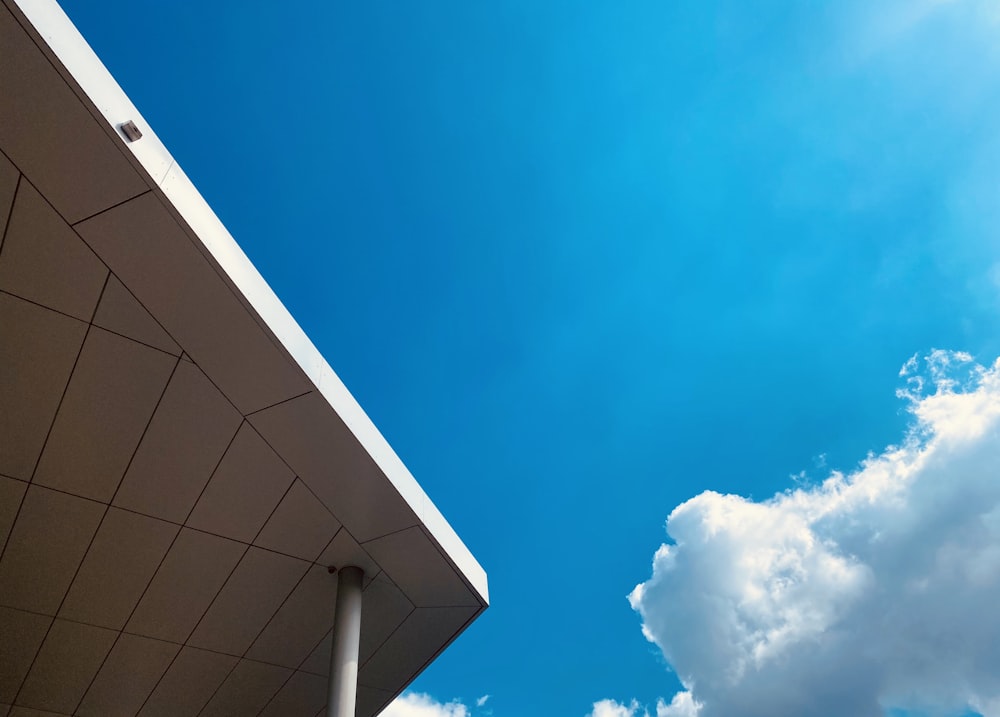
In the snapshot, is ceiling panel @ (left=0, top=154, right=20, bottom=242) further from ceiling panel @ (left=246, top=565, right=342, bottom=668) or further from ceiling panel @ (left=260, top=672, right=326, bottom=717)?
ceiling panel @ (left=260, top=672, right=326, bottom=717)

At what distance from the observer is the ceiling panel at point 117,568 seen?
9276mm

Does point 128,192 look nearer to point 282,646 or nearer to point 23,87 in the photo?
point 23,87

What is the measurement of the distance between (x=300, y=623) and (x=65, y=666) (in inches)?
159

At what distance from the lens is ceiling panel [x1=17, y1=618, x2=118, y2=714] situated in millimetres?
10742

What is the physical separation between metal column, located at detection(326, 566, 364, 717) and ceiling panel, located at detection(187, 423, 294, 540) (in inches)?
62.8

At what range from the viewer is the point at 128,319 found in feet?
24.3

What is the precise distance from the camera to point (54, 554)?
9516 millimetres

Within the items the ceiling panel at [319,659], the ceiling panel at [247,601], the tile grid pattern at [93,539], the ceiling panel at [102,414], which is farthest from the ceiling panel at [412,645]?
the ceiling panel at [102,414]

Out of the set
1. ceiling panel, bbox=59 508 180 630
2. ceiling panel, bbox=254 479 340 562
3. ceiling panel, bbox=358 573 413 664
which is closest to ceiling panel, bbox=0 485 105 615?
ceiling panel, bbox=59 508 180 630

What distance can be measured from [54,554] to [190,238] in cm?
566

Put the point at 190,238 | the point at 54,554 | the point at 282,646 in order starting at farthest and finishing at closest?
the point at 282,646 → the point at 54,554 → the point at 190,238

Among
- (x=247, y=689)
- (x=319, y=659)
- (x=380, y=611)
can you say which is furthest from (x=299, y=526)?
(x=247, y=689)

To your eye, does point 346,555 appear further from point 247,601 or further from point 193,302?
point 193,302

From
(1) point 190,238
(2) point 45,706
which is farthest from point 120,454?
(2) point 45,706
